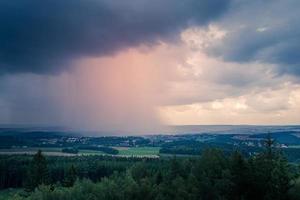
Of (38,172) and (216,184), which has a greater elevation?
(216,184)

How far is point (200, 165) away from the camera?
67.8 metres

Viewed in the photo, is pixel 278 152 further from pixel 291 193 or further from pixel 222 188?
pixel 222 188

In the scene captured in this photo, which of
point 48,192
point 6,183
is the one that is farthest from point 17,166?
point 48,192

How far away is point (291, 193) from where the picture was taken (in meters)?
53.1

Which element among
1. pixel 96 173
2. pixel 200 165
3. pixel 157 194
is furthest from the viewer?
pixel 96 173

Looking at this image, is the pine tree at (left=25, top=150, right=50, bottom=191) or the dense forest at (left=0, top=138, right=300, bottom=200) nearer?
the dense forest at (left=0, top=138, right=300, bottom=200)

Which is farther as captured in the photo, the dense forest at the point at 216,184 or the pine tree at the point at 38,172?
the pine tree at the point at 38,172

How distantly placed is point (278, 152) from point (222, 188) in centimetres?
2134

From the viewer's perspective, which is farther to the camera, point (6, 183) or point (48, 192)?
point (6, 183)

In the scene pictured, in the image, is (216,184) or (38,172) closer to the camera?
(216,184)

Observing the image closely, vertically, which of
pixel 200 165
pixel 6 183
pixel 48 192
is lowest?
pixel 6 183

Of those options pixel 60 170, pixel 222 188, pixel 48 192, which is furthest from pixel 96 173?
pixel 222 188

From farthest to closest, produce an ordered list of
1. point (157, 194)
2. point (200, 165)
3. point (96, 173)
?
1. point (96, 173)
2. point (200, 165)
3. point (157, 194)

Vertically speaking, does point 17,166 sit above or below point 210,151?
below
